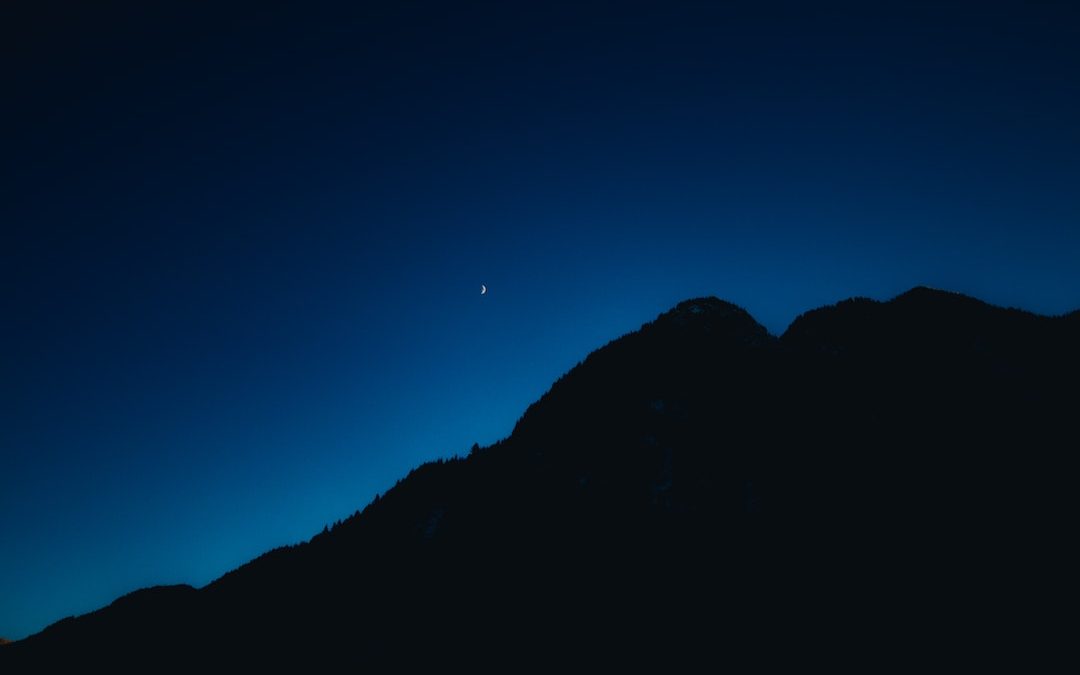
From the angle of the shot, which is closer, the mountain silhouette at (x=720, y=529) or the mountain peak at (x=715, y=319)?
the mountain silhouette at (x=720, y=529)

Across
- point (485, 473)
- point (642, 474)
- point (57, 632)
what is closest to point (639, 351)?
point (642, 474)

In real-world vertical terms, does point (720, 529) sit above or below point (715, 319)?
below

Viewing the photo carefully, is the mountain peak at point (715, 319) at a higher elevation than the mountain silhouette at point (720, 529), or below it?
higher

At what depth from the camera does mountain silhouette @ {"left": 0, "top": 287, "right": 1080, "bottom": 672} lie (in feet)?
136

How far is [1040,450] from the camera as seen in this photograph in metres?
50.3

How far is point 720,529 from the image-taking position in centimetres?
5138

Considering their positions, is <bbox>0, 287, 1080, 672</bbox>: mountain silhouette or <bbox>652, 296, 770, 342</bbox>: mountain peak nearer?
<bbox>0, 287, 1080, 672</bbox>: mountain silhouette

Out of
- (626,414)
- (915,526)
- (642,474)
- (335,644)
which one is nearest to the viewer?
(915,526)

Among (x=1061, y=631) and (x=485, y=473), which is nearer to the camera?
(x=1061, y=631)

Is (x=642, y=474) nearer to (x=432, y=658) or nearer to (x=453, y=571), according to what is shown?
(x=453, y=571)

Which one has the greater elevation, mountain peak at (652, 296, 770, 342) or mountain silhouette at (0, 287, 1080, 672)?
mountain peak at (652, 296, 770, 342)

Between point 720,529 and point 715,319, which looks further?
point 715,319

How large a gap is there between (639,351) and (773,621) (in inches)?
1685

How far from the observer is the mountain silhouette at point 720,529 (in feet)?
Result: 136
